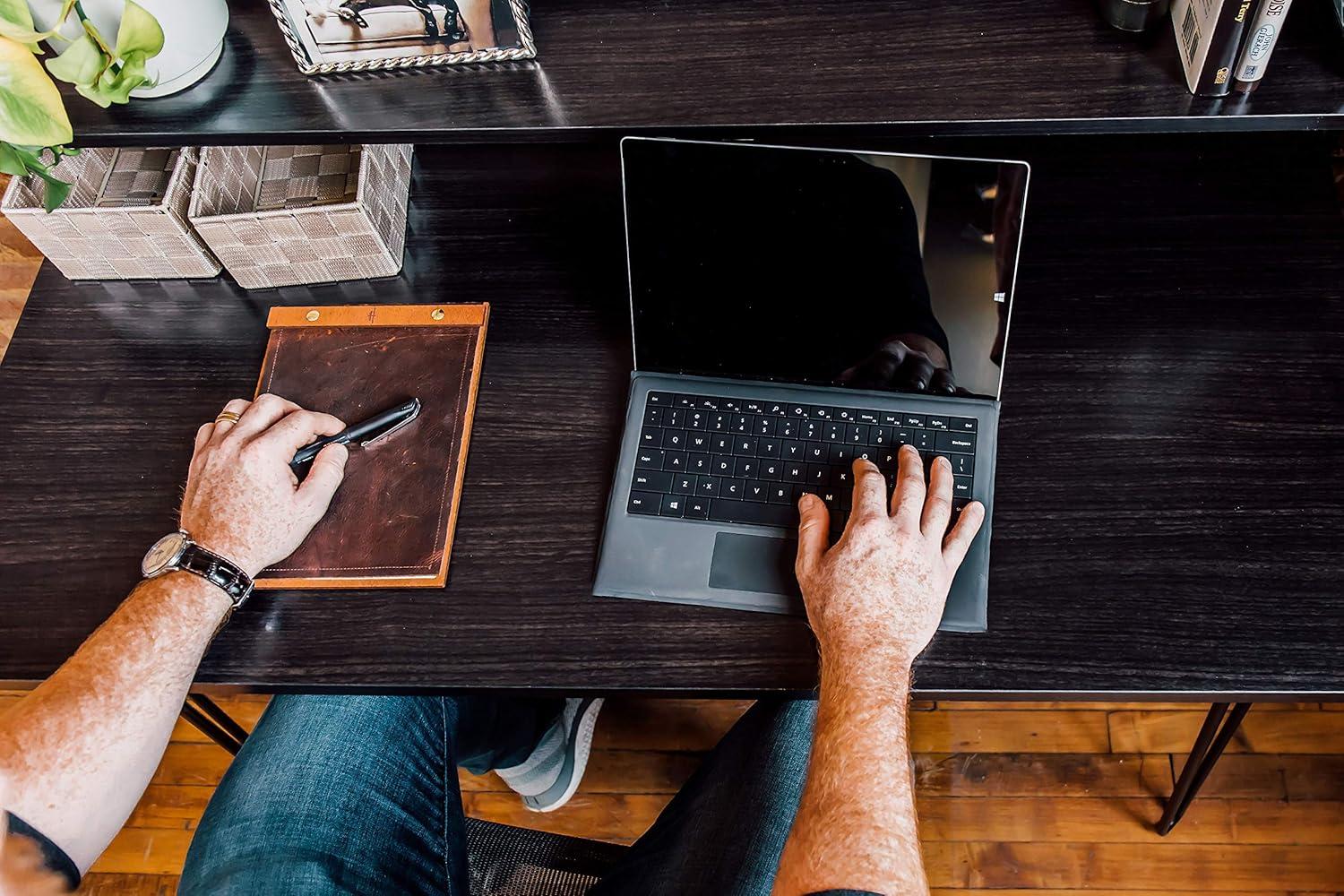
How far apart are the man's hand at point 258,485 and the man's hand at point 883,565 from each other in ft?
1.54

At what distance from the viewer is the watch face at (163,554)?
0.94 m

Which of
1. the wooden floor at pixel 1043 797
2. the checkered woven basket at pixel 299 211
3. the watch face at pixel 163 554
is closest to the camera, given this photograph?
the watch face at pixel 163 554

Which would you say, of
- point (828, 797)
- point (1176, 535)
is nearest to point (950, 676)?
point (828, 797)

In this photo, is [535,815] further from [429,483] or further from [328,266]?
[328,266]

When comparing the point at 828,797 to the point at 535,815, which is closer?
the point at 828,797

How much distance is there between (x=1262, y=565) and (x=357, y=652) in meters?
0.82

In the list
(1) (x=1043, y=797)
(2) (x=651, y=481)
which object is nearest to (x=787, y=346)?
(2) (x=651, y=481)

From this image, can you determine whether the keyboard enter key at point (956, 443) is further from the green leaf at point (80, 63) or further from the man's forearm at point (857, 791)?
the green leaf at point (80, 63)

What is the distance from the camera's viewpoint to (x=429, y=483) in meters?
1.00

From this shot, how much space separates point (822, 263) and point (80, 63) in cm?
63

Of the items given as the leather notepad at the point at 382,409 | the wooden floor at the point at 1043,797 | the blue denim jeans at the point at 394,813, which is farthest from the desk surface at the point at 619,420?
the wooden floor at the point at 1043,797

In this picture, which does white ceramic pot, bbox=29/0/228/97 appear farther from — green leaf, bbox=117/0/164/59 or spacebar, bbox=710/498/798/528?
spacebar, bbox=710/498/798/528

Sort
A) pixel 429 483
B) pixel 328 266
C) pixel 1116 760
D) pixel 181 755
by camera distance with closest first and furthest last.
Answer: pixel 429 483
pixel 328 266
pixel 1116 760
pixel 181 755

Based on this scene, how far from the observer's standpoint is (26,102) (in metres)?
0.74
